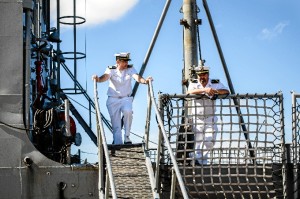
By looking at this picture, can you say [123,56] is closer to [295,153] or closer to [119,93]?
[119,93]

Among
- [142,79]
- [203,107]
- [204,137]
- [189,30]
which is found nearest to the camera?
[204,137]

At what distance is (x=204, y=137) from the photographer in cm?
1085

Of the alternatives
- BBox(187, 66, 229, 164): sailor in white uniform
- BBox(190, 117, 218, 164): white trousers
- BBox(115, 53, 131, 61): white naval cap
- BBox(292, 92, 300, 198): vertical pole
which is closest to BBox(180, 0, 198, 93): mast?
BBox(115, 53, 131, 61): white naval cap

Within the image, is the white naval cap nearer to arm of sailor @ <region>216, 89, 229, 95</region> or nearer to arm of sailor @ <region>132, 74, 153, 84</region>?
arm of sailor @ <region>132, 74, 153, 84</region>

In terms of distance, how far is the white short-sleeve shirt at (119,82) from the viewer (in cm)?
1245

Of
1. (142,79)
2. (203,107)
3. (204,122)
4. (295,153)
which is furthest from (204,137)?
(142,79)

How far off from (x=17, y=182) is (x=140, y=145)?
204 centimetres

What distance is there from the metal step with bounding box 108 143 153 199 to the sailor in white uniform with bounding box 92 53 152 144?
0.42m

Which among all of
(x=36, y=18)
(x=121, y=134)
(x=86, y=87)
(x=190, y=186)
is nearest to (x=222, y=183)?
(x=190, y=186)

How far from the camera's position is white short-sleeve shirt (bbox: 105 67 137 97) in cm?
A: 1245

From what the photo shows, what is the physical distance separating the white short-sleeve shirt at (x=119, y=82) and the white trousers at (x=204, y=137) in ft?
6.05

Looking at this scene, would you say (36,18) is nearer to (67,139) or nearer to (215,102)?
(67,139)

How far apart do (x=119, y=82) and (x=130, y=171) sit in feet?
6.10

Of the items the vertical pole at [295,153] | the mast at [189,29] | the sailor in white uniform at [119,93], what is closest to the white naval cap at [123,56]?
the sailor in white uniform at [119,93]
